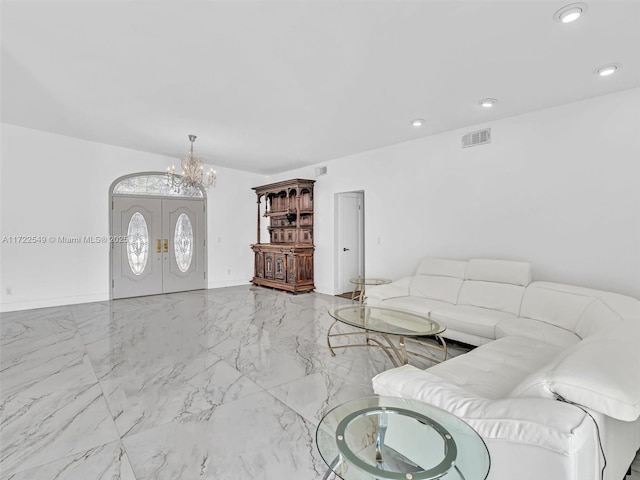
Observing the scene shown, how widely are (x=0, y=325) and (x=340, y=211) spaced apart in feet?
18.0

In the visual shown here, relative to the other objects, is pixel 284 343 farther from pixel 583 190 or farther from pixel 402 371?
pixel 583 190

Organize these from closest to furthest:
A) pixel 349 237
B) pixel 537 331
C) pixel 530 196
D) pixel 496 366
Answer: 1. pixel 496 366
2. pixel 537 331
3. pixel 530 196
4. pixel 349 237

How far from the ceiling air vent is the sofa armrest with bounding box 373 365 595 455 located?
12.2 ft

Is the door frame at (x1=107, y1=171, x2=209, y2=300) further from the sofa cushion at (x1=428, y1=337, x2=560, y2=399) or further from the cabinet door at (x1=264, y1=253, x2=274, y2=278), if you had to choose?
the sofa cushion at (x1=428, y1=337, x2=560, y2=399)

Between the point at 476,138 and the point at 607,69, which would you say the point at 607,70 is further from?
the point at 476,138

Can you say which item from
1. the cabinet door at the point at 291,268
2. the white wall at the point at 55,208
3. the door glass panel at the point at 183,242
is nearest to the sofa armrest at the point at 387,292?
the cabinet door at the point at 291,268

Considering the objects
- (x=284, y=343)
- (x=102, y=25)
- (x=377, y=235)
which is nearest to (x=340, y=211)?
(x=377, y=235)

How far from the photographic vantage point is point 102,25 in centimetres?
249

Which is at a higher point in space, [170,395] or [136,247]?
[136,247]

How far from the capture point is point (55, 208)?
18.4 feet

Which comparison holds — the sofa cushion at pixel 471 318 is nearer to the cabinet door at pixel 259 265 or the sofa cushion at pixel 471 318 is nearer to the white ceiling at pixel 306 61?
the white ceiling at pixel 306 61

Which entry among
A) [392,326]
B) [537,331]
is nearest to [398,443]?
[392,326]

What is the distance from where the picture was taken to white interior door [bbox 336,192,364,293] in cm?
661

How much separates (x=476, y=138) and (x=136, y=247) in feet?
20.8
